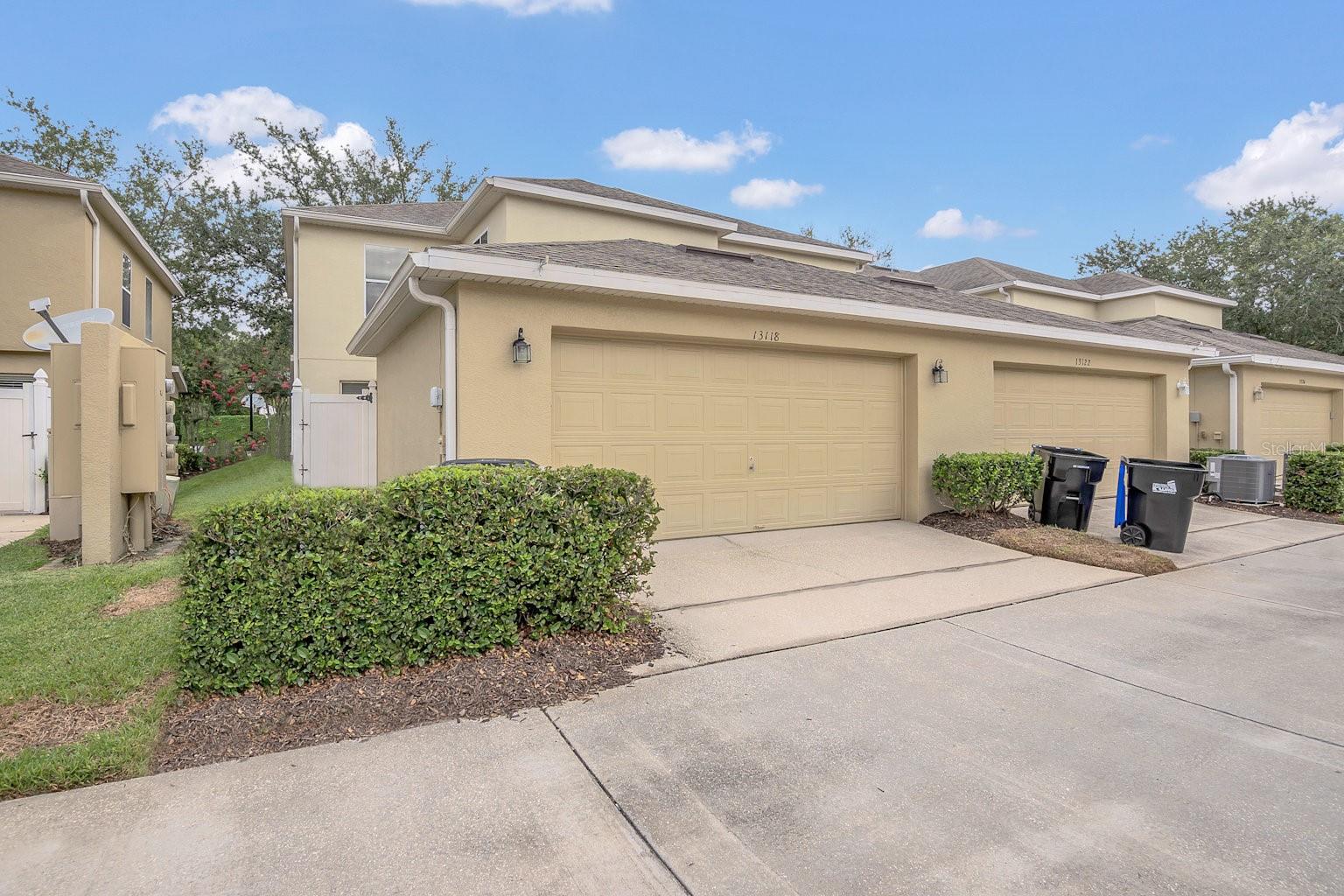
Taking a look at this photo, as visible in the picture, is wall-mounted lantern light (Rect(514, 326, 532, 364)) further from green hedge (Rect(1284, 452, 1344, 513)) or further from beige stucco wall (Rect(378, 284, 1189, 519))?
green hedge (Rect(1284, 452, 1344, 513))

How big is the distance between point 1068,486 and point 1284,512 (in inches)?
203

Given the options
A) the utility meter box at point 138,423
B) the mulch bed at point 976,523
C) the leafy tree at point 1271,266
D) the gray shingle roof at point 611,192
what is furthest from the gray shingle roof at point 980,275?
the utility meter box at point 138,423

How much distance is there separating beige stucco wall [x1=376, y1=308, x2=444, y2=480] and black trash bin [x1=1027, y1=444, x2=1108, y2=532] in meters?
7.41

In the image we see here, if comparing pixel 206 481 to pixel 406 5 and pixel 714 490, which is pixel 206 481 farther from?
pixel 714 490

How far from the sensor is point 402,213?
1525cm

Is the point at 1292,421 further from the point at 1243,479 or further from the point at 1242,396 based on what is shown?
the point at 1243,479

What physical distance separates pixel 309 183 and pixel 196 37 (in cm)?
1274

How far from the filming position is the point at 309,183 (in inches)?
→ 991

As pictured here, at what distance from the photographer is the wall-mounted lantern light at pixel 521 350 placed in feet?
20.3

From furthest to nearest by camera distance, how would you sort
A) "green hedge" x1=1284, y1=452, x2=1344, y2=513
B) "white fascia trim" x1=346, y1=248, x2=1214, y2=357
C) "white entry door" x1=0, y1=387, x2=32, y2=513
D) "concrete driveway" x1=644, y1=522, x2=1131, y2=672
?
1. "green hedge" x1=1284, y1=452, x2=1344, y2=513
2. "white entry door" x1=0, y1=387, x2=32, y2=513
3. "white fascia trim" x1=346, y1=248, x2=1214, y2=357
4. "concrete driveway" x1=644, y1=522, x2=1131, y2=672

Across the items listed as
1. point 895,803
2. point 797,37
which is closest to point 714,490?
point 895,803

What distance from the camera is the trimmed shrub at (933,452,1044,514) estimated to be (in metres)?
8.35

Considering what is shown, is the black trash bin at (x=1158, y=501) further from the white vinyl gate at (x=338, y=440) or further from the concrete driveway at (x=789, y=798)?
the white vinyl gate at (x=338, y=440)

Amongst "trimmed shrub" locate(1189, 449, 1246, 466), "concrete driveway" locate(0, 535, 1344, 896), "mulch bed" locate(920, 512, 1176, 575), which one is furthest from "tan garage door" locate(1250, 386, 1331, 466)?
"concrete driveway" locate(0, 535, 1344, 896)
